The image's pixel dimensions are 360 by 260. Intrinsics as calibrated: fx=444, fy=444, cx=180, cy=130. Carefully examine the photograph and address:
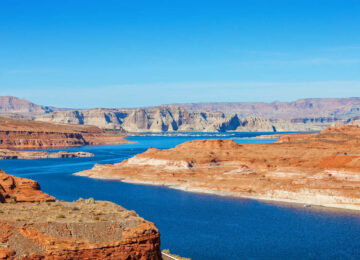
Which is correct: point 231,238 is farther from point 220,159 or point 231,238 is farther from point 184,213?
point 220,159

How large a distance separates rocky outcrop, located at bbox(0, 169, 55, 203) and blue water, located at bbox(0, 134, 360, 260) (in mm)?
16668

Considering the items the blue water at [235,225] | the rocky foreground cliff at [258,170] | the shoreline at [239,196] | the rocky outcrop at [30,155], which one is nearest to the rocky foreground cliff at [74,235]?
the blue water at [235,225]

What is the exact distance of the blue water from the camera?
4212cm

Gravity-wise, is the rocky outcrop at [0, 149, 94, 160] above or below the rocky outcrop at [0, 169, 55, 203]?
below

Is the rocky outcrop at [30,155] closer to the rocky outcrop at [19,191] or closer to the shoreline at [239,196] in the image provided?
the shoreline at [239,196]

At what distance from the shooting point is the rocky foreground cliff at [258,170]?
228 ft

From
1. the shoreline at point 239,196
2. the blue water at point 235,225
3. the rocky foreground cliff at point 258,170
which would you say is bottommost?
the shoreline at point 239,196

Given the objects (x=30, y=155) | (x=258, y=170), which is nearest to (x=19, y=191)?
(x=258, y=170)

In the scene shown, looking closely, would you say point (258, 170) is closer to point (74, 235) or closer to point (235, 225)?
point (235, 225)

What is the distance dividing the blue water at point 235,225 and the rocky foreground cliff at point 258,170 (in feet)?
17.2

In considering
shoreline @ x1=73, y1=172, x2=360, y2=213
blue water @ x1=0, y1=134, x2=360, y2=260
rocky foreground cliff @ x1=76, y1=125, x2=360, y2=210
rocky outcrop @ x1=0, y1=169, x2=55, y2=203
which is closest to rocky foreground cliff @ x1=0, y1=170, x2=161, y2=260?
rocky outcrop @ x1=0, y1=169, x2=55, y2=203

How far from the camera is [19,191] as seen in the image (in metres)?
28.0

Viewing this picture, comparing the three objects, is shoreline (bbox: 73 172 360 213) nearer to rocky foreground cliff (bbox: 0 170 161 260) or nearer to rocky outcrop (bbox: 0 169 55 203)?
rocky outcrop (bbox: 0 169 55 203)

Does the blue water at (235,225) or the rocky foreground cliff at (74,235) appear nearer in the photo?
the rocky foreground cliff at (74,235)
